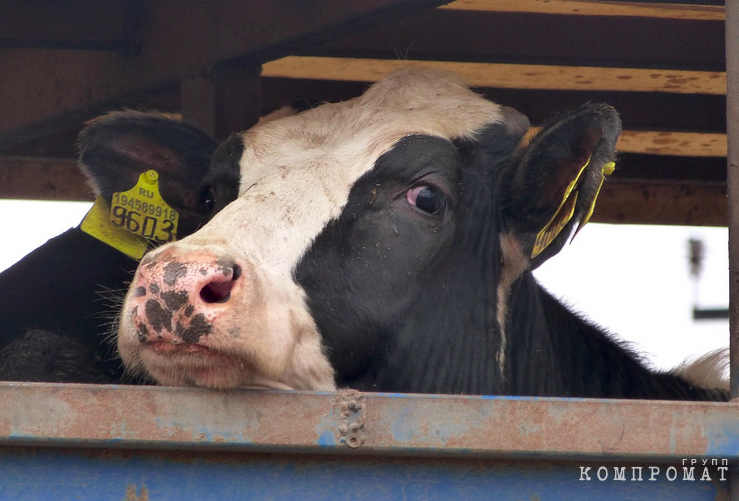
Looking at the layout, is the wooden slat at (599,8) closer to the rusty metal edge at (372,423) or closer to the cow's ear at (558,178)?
the cow's ear at (558,178)

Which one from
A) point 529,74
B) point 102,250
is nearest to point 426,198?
point 102,250

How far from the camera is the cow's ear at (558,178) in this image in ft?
8.29

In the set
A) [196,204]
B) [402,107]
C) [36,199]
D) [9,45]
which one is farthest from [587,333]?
[36,199]

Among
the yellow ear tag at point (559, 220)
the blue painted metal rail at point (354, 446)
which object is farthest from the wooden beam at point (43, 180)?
the blue painted metal rail at point (354, 446)

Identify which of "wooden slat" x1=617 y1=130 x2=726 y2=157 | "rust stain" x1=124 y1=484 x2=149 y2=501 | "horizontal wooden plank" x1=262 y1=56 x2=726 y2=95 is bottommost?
"rust stain" x1=124 y1=484 x2=149 y2=501

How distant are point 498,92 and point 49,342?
126 inches

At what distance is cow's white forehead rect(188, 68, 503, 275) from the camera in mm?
2400

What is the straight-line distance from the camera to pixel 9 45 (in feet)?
14.9

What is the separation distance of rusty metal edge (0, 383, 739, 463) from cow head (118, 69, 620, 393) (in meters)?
0.19

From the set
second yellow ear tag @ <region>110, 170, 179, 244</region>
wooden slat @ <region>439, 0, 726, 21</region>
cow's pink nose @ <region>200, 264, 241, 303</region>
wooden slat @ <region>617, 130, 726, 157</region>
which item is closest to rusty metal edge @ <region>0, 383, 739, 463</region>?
cow's pink nose @ <region>200, 264, 241, 303</region>

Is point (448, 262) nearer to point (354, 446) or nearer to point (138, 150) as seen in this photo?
point (354, 446)

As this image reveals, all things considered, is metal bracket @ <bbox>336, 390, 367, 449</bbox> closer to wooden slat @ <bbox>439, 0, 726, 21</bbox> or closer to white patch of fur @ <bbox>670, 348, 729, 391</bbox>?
white patch of fur @ <bbox>670, 348, 729, 391</bbox>

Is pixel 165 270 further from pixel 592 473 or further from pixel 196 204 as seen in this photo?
pixel 196 204

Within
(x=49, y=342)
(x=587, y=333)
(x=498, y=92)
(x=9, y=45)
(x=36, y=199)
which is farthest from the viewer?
(x=36, y=199)
